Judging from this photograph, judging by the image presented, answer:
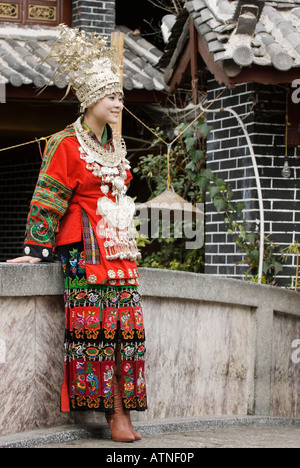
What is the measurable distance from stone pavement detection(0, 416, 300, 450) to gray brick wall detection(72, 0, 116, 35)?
6888mm

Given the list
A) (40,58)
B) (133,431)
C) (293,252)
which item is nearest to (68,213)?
(133,431)

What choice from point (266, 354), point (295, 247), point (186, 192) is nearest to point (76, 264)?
point (266, 354)

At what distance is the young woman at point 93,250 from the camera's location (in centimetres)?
520

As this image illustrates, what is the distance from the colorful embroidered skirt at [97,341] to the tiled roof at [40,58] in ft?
18.2

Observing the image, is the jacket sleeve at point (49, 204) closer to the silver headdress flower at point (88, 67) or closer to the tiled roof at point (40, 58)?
the silver headdress flower at point (88, 67)

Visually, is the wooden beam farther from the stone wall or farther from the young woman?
the young woman

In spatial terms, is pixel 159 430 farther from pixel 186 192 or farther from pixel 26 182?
pixel 26 182

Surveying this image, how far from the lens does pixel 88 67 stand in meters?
5.41

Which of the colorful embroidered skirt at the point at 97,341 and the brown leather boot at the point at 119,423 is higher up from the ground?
the colorful embroidered skirt at the point at 97,341

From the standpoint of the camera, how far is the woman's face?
17.6 ft

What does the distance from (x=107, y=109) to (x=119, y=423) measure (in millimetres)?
1645

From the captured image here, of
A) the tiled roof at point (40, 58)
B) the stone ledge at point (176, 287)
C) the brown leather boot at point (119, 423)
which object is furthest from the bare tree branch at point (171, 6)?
the brown leather boot at point (119, 423)

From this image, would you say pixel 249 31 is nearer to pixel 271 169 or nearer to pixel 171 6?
pixel 271 169

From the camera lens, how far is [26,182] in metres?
13.8
